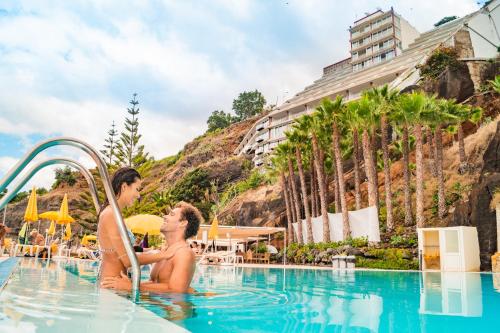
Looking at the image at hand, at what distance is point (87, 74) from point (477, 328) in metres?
16.9

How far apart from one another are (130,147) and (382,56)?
48.3 metres

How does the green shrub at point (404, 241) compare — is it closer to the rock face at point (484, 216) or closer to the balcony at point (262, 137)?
the rock face at point (484, 216)

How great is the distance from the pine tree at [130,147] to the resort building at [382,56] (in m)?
14.9

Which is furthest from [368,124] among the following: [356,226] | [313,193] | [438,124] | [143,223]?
[143,223]

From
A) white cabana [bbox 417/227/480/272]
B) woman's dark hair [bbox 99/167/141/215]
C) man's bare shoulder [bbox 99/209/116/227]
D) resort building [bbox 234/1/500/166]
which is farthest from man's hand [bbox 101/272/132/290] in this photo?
resort building [bbox 234/1/500/166]

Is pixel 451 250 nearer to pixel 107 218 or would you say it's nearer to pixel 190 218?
pixel 190 218

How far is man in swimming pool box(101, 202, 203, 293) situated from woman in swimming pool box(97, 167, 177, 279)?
90 millimetres

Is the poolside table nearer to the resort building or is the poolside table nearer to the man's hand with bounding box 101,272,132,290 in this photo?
the man's hand with bounding box 101,272,132,290

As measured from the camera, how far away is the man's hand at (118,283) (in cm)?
412

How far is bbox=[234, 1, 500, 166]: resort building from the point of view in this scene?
39.9 m

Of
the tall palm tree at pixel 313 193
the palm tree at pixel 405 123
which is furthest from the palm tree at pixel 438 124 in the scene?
the tall palm tree at pixel 313 193

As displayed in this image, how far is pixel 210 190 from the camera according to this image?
5534 cm

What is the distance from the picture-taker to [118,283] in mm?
4164

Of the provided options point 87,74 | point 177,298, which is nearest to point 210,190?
point 87,74
